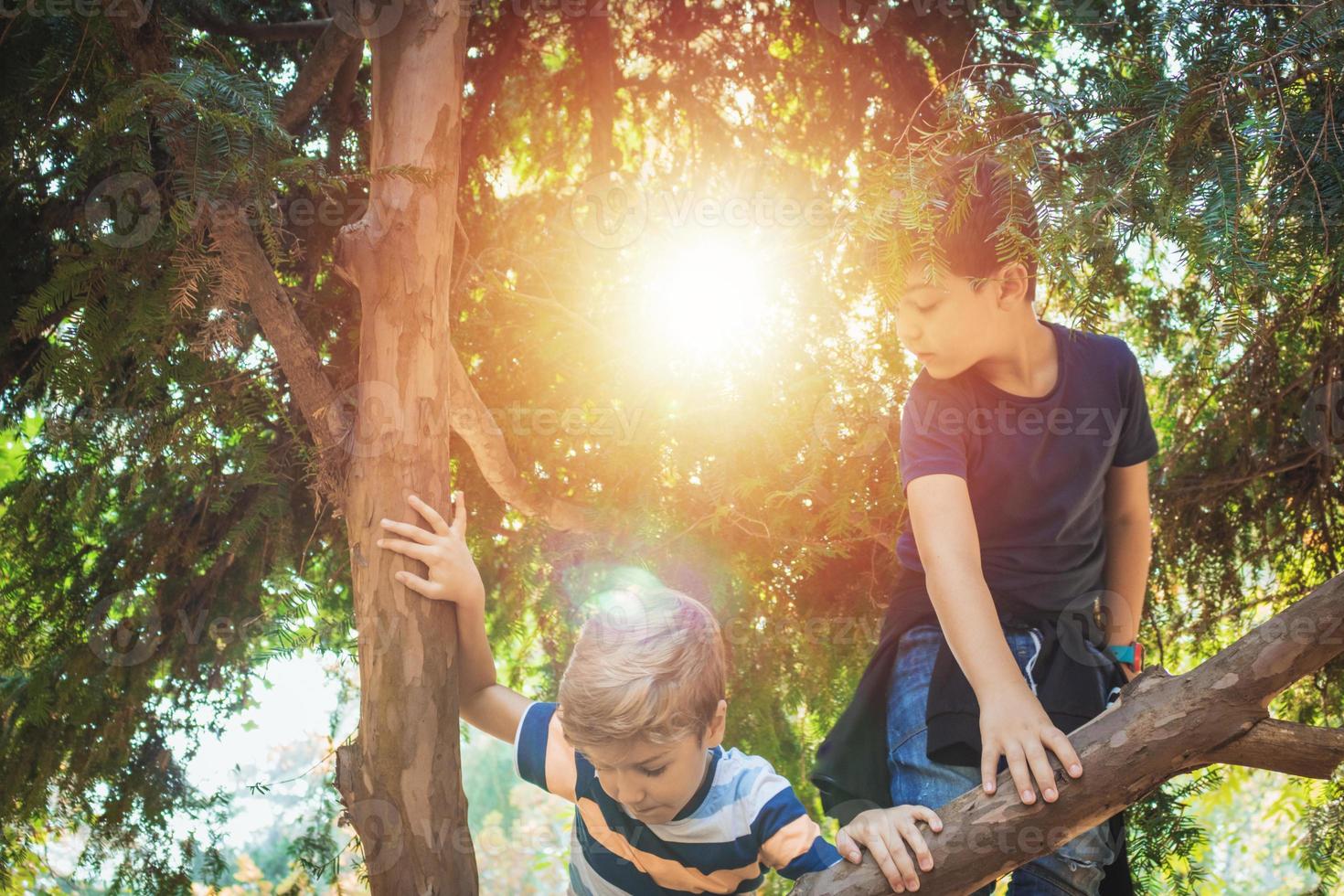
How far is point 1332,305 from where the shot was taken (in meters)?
2.74

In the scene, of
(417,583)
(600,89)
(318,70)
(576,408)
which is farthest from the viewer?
(600,89)

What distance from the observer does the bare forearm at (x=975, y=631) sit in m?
1.70

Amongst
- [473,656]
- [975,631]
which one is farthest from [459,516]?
[975,631]

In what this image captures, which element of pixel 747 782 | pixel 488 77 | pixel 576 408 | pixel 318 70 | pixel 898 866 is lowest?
pixel 898 866

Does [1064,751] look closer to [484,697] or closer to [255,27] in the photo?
[484,697]

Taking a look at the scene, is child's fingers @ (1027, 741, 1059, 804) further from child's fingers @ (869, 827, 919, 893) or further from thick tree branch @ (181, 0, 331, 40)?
thick tree branch @ (181, 0, 331, 40)

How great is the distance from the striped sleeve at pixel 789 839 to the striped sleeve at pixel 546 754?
0.40 meters

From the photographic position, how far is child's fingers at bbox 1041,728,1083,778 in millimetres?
1514

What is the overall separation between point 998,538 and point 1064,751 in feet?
1.84

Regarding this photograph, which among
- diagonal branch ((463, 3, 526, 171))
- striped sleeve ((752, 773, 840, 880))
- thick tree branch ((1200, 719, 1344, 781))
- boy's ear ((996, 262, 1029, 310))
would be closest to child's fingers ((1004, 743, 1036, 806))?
thick tree branch ((1200, 719, 1344, 781))

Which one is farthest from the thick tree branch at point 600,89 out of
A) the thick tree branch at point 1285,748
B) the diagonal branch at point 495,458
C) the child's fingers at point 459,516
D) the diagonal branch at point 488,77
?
the thick tree branch at point 1285,748

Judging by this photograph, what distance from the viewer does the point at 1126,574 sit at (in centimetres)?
216

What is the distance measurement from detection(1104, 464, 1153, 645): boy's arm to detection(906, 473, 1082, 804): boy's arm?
1.62 ft

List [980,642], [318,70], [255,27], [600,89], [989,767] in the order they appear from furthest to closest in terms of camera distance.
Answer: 1. [600,89]
2. [255,27]
3. [318,70]
4. [980,642]
5. [989,767]
